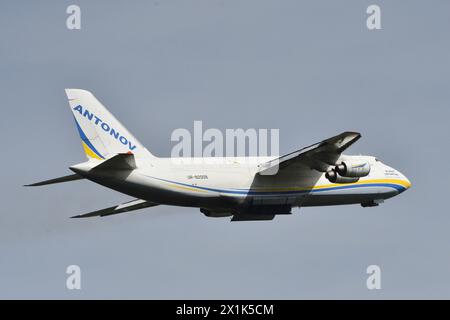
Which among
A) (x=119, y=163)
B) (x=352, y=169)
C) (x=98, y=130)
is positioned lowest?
(x=352, y=169)

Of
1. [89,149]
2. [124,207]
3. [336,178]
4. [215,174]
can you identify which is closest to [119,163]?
[89,149]

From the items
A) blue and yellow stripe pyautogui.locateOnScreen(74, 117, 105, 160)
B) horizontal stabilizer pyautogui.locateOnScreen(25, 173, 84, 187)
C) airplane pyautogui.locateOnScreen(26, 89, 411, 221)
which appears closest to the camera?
horizontal stabilizer pyautogui.locateOnScreen(25, 173, 84, 187)

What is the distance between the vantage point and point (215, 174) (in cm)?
3444

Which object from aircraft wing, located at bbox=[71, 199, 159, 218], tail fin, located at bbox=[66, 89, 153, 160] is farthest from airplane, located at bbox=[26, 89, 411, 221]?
aircraft wing, located at bbox=[71, 199, 159, 218]

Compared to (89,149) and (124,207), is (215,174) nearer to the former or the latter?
(89,149)

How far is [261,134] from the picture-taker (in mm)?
35219

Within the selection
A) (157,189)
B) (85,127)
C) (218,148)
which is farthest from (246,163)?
(85,127)

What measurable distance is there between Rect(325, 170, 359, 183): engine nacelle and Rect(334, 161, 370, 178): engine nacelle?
168mm

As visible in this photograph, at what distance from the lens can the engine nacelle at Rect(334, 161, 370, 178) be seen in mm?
35062

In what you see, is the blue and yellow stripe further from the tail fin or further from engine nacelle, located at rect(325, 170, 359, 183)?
engine nacelle, located at rect(325, 170, 359, 183)

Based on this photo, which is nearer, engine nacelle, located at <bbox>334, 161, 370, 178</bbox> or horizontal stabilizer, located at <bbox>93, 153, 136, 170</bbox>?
horizontal stabilizer, located at <bbox>93, 153, 136, 170</bbox>

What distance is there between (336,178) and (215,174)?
418 centimetres

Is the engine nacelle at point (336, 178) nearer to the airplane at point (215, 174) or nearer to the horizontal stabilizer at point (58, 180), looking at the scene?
the airplane at point (215, 174)

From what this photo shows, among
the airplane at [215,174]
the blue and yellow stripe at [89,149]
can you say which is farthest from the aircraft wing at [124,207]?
the blue and yellow stripe at [89,149]
